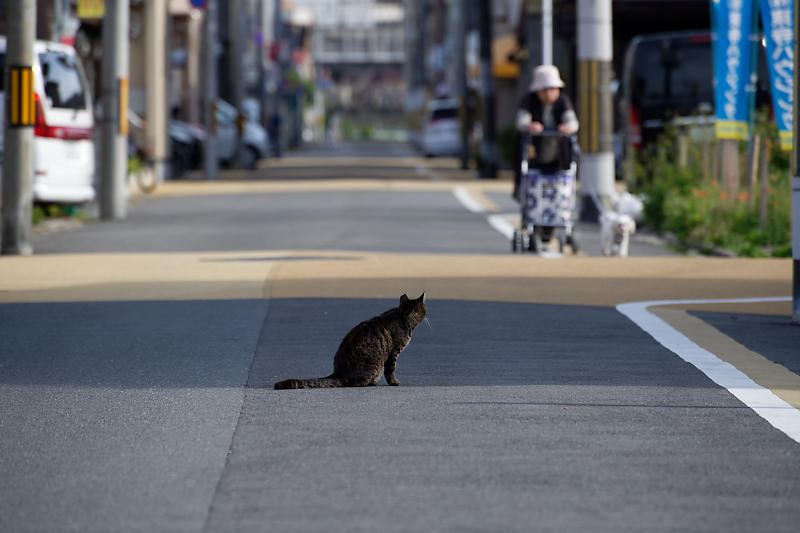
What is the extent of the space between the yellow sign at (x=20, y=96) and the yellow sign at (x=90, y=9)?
10500 millimetres

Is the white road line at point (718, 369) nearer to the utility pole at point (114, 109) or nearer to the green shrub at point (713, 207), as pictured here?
the green shrub at point (713, 207)

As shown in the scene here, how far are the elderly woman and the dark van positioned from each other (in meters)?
16.0

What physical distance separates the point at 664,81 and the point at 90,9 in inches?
444

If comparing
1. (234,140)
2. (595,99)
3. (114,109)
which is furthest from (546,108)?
(234,140)

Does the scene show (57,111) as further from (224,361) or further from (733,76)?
(224,361)

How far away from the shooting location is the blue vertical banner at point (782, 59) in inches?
651

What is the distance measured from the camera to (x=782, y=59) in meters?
16.6

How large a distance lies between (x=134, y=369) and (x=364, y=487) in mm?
3305

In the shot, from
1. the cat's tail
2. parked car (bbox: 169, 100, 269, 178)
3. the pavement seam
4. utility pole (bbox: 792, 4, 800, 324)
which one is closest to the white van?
the pavement seam

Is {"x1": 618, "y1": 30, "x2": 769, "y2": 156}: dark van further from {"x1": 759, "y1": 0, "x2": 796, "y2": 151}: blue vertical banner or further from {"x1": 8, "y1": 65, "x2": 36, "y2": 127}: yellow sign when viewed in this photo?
{"x1": 8, "y1": 65, "x2": 36, "y2": 127}: yellow sign

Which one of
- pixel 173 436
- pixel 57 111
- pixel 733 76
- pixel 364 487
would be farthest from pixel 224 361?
pixel 57 111

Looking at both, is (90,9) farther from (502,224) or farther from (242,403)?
(242,403)

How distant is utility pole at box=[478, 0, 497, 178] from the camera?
3891 cm

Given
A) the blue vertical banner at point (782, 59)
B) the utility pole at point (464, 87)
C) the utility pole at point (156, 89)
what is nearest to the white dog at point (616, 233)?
the blue vertical banner at point (782, 59)
